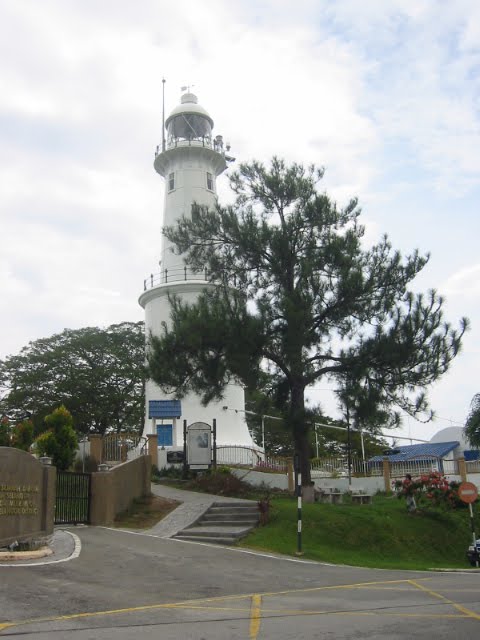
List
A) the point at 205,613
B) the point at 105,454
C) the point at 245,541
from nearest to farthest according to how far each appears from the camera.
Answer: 1. the point at 205,613
2. the point at 245,541
3. the point at 105,454

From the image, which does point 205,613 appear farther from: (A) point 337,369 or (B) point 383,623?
(A) point 337,369

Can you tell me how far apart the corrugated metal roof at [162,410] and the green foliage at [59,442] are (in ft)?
23.9

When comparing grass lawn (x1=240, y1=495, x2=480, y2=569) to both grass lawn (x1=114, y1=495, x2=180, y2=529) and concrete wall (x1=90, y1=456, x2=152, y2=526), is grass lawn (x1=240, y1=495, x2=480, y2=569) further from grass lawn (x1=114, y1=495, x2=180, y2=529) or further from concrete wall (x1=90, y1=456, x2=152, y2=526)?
concrete wall (x1=90, y1=456, x2=152, y2=526)

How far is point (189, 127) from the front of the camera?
108 feet

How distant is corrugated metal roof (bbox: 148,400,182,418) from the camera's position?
27.5 metres

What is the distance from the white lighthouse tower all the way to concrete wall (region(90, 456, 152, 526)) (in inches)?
260

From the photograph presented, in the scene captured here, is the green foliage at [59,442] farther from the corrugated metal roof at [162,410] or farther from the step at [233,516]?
the corrugated metal roof at [162,410]

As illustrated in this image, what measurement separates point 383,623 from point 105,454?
18244mm

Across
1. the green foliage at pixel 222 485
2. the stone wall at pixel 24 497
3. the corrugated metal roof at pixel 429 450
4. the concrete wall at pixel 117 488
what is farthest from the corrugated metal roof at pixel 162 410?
the corrugated metal roof at pixel 429 450

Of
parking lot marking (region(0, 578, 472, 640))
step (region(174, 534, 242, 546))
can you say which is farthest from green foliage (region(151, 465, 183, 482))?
parking lot marking (region(0, 578, 472, 640))

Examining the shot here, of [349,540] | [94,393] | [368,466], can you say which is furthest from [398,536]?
[94,393]

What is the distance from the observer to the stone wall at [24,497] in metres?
11.7

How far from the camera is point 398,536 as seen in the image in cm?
1716

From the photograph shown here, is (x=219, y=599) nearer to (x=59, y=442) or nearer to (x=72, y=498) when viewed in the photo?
(x=72, y=498)
